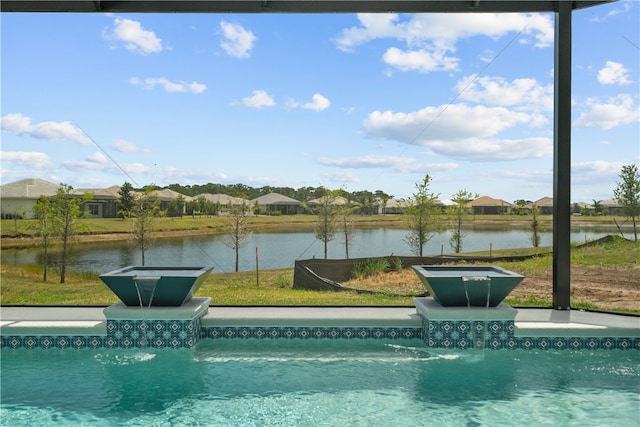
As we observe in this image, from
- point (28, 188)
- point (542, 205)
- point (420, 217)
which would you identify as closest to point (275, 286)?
point (420, 217)

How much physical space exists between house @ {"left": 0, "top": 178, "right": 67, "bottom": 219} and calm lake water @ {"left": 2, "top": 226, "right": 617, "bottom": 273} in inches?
26.8

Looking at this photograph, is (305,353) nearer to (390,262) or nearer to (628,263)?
(390,262)

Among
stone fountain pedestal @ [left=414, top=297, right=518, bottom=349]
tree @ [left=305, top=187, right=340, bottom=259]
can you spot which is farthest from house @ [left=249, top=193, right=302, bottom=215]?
stone fountain pedestal @ [left=414, top=297, right=518, bottom=349]

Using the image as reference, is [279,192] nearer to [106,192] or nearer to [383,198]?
[383,198]

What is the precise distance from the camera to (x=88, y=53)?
364 inches

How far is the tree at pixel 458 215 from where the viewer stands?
9.26m

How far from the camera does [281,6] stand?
649 centimetres

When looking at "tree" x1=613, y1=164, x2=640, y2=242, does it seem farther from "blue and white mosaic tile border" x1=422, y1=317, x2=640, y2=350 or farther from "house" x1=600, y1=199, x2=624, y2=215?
"blue and white mosaic tile border" x1=422, y1=317, x2=640, y2=350

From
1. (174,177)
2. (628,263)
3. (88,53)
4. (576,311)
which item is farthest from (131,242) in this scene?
(628,263)

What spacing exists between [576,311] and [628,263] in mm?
2649

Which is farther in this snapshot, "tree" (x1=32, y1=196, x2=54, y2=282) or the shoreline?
the shoreline

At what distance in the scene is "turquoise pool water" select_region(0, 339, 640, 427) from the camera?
3.76 metres

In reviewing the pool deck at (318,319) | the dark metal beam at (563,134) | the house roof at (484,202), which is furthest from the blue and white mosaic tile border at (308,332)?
the house roof at (484,202)

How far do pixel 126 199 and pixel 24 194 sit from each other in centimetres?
161
